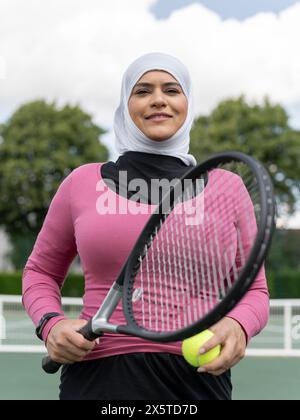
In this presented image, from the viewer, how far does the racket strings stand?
1.58 metres

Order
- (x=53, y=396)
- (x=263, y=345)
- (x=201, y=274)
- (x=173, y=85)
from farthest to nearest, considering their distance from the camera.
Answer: (x=263, y=345) < (x=53, y=396) < (x=173, y=85) < (x=201, y=274)

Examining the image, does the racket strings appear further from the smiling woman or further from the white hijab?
the white hijab

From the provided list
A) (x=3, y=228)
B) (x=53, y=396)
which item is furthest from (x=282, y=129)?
(x=53, y=396)

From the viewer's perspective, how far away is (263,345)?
980cm

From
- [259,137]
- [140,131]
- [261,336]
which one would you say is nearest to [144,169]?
[140,131]

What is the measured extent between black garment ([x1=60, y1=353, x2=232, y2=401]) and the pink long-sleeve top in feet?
0.07

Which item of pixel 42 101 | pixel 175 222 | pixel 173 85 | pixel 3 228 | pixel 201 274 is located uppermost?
pixel 42 101

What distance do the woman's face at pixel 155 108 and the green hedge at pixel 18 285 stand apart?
1708cm

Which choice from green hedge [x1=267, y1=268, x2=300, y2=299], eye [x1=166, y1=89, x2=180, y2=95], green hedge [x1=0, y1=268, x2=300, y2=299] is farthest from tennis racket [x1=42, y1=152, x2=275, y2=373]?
green hedge [x1=267, y1=268, x2=300, y2=299]

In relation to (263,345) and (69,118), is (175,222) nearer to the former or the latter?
(263,345)

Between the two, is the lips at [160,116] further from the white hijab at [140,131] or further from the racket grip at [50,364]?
the racket grip at [50,364]

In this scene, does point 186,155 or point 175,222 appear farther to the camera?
point 186,155

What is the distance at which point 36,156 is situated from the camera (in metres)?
30.1
